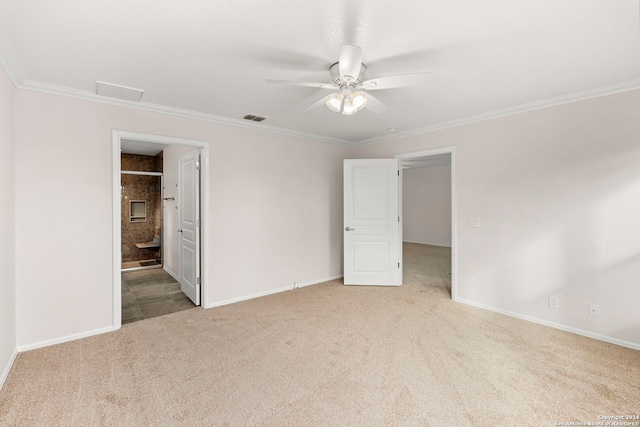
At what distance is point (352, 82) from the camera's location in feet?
7.19

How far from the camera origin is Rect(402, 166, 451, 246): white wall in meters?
8.97

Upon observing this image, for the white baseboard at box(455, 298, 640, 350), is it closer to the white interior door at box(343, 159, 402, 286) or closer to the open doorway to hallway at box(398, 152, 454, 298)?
the white interior door at box(343, 159, 402, 286)

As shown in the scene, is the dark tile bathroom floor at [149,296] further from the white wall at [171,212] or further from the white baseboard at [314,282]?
the white baseboard at [314,282]

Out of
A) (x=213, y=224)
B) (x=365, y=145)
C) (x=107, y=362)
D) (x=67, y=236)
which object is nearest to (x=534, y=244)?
(x=365, y=145)

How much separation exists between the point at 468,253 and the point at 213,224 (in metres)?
3.25

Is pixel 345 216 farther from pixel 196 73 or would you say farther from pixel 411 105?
pixel 196 73

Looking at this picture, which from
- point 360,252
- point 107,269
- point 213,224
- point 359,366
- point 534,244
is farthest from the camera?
point 360,252

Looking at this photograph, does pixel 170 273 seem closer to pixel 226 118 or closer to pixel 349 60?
pixel 226 118

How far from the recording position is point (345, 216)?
4.82 metres

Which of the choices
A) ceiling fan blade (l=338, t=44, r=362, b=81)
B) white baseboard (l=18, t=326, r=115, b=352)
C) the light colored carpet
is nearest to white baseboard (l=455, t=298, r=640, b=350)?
the light colored carpet

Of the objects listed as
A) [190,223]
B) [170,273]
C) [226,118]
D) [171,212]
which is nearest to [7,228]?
[190,223]

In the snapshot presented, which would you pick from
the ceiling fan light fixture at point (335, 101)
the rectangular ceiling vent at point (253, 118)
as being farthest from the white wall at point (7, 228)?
the ceiling fan light fixture at point (335, 101)

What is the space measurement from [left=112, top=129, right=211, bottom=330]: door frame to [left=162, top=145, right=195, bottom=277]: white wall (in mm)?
1453

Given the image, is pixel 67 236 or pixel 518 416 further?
pixel 67 236
